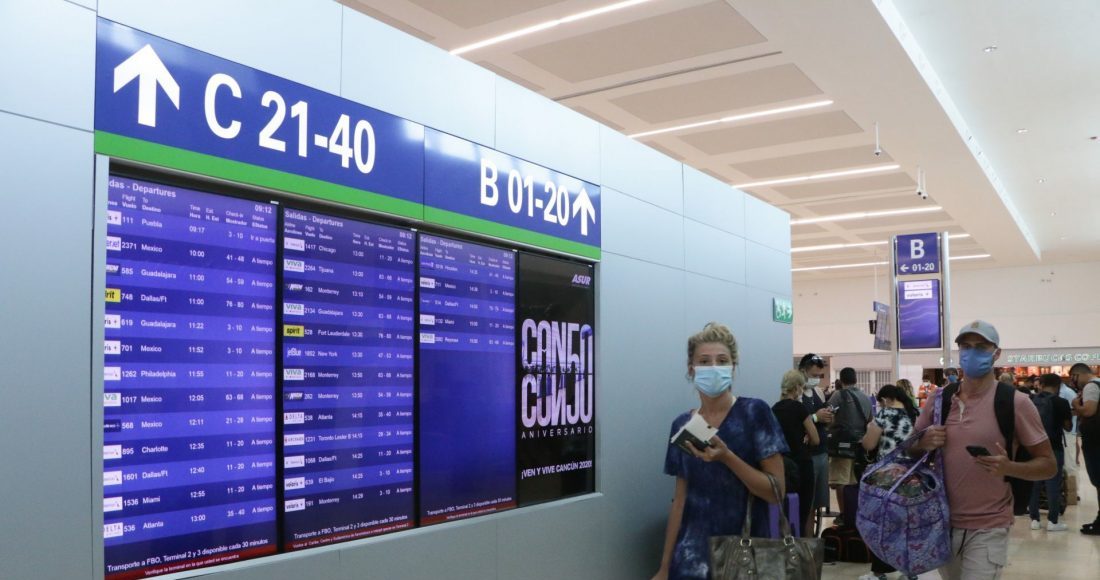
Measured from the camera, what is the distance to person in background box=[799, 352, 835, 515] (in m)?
7.81

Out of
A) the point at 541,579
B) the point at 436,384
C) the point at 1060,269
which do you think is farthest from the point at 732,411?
the point at 1060,269

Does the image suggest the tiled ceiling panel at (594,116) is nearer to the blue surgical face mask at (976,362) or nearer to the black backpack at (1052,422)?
the black backpack at (1052,422)

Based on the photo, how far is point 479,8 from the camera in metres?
7.80

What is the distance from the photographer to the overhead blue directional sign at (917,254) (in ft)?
39.9

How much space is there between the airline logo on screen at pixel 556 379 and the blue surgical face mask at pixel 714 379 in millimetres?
1203

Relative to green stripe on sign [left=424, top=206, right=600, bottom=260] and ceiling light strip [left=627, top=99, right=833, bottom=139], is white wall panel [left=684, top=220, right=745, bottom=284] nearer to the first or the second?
green stripe on sign [left=424, top=206, right=600, bottom=260]

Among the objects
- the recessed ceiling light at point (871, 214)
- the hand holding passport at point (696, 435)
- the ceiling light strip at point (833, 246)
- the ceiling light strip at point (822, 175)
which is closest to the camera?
the hand holding passport at point (696, 435)

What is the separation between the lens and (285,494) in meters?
3.13

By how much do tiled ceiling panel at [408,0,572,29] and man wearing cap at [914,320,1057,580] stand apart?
504cm

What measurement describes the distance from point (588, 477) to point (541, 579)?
26.3 inches

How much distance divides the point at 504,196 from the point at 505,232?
0.17 meters

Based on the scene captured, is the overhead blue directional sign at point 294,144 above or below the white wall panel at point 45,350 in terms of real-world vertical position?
above

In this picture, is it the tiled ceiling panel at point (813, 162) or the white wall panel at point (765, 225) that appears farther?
the tiled ceiling panel at point (813, 162)

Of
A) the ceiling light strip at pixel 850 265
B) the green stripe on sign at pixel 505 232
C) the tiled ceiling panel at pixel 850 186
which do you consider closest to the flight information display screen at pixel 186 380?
the green stripe on sign at pixel 505 232
